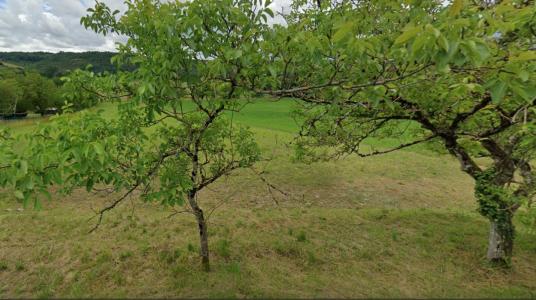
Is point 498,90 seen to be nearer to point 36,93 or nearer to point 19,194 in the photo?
point 19,194

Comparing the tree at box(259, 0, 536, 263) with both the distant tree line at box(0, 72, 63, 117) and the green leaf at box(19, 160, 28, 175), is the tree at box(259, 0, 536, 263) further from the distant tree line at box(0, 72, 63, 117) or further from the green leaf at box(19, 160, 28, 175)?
the distant tree line at box(0, 72, 63, 117)

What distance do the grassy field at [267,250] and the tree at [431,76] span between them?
1.17m

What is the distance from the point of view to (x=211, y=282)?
4.47 metres

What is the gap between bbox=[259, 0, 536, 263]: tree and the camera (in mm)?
1739

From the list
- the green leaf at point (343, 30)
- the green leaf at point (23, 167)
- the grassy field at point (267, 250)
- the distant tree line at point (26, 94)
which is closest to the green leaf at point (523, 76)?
the green leaf at point (343, 30)

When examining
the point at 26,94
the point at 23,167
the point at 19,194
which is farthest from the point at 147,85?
the point at 26,94

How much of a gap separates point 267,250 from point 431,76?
4.24 m

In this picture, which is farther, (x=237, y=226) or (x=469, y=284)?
(x=237, y=226)

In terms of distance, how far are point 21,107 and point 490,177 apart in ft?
220

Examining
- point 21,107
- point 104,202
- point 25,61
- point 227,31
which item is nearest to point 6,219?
point 104,202

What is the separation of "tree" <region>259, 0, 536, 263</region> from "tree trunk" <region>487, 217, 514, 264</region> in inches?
0.7

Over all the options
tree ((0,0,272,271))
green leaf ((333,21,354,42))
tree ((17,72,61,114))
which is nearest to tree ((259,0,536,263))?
green leaf ((333,21,354,42))

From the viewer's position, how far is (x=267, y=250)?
559 centimetres

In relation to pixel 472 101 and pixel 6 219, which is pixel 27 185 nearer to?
pixel 472 101
